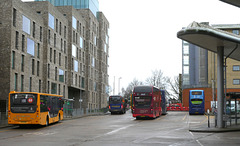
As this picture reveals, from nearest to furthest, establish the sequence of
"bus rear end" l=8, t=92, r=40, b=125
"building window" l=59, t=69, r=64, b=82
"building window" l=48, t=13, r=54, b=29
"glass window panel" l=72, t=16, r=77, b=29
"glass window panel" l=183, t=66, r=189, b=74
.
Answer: "bus rear end" l=8, t=92, r=40, b=125 → "building window" l=48, t=13, r=54, b=29 → "building window" l=59, t=69, r=64, b=82 → "glass window panel" l=72, t=16, r=77, b=29 → "glass window panel" l=183, t=66, r=189, b=74

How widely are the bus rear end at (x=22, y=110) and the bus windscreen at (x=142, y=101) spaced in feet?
42.7

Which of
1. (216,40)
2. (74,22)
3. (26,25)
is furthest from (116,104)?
(216,40)

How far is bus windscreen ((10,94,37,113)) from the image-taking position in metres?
24.3

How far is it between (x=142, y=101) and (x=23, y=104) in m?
13.9

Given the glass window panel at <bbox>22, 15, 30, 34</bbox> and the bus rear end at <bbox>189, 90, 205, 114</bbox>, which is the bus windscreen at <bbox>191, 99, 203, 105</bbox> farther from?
the glass window panel at <bbox>22, 15, 30, 34</bbox>

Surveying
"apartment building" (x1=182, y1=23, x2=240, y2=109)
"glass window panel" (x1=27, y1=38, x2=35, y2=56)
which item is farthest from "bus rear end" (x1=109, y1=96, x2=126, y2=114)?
"apartment building" (x1=182, y1=23, x2=240, y2=109)

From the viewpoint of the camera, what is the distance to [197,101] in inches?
1868

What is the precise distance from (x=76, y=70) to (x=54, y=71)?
458 inches

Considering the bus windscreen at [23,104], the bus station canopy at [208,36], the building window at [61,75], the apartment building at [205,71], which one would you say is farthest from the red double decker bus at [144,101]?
the apartment building at [205,71]

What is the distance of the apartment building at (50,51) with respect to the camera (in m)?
42.5

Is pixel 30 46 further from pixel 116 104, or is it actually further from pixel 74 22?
pixel 74 22

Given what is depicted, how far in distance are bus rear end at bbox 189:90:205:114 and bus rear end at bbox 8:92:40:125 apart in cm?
2767

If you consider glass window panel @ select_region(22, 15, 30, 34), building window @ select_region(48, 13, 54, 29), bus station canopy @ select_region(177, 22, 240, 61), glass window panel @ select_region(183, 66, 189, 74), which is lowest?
bus station canopy @ select_region(177, 22, 240, 61)

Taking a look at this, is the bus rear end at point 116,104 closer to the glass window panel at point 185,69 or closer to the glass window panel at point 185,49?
the glass window panel at point 185,69
